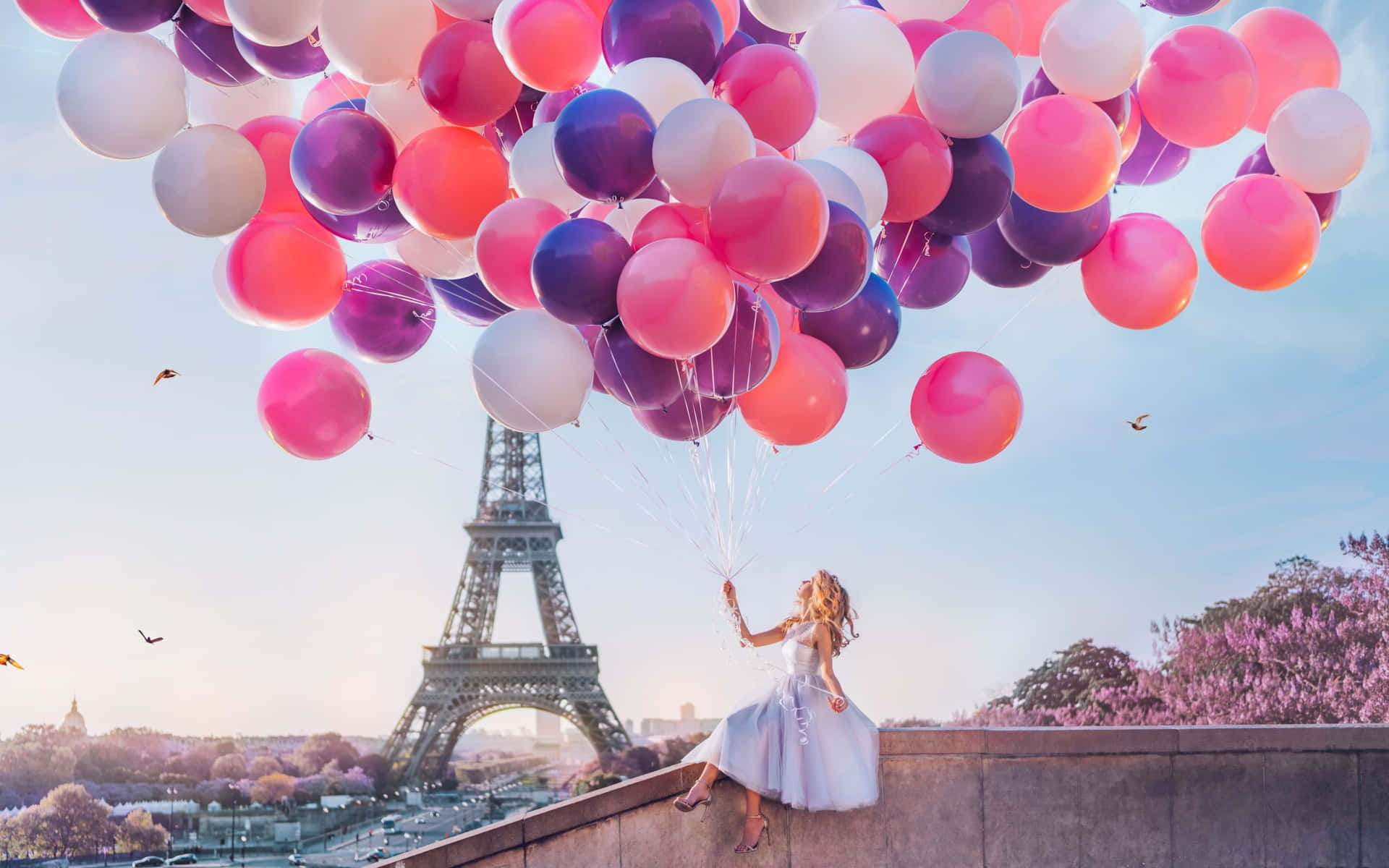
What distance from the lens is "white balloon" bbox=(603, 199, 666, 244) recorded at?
12.3ft

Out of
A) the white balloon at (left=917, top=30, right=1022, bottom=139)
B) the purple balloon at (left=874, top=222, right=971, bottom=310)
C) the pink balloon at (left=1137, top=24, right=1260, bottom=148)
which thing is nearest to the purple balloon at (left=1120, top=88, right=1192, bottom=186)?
the pink balloon at (left=1137, top=24, right=1260, bottom=148)

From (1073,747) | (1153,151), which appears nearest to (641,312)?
(1153,151)

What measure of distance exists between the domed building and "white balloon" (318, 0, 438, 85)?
34248mm

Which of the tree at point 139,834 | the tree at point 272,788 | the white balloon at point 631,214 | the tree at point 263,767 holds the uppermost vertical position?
the white balloon at point 631,214

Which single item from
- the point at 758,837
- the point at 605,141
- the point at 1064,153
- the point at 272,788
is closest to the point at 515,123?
the point at 605,141

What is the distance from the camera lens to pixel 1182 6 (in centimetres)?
438

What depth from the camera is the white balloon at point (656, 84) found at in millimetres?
3404

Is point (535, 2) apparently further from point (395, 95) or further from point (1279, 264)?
point (1279, 264)

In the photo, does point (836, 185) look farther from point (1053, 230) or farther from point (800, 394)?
point (1053, 230)

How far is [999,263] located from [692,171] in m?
2.02

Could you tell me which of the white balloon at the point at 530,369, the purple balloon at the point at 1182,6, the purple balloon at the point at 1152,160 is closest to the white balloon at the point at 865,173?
A: the white balloon at the point at 530,369

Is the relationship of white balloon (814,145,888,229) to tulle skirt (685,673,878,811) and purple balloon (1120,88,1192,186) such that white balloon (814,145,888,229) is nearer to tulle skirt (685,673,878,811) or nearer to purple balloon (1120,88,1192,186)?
purple balloon (1120,88,1192,186)

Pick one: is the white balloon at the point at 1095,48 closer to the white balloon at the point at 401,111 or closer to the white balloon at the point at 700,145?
the white balloon at the point at 700,145

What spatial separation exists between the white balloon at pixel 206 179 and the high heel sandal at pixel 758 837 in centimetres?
337
